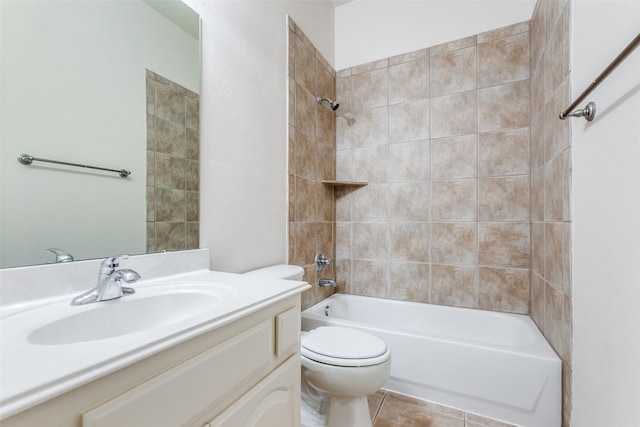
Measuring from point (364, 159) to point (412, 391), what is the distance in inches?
63.3

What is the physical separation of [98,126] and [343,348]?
4.04 feet

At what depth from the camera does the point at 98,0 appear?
0.89m

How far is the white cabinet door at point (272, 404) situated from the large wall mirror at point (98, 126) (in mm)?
602

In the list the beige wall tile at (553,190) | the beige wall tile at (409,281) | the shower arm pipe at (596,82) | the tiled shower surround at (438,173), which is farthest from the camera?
the beige wall tile at (409,281)

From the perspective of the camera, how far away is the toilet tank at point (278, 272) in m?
1.38

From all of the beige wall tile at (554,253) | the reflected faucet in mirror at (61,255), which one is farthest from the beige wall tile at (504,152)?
the reflected faucet in mirror at (61,255)

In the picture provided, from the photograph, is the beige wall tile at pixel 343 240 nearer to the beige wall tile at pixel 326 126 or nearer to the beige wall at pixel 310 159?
the beige wall at pixel 310 159

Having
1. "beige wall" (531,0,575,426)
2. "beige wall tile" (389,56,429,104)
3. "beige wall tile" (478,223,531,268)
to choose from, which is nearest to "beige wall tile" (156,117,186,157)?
"beige wall" (531,0,575,426)

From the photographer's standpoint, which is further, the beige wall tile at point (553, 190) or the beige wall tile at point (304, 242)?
the beige wall tile at point (304, 242)

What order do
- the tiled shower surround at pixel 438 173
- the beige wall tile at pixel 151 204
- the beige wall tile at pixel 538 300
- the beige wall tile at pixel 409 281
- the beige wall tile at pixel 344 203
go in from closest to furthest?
the beige wall tile at pixel 151 204
the beige wall tile at pixel 538 300
the tiled shower surround at pixel 438 173
the beige wall tile at pixel 409 281
the beige wall tile at pixel 344 203

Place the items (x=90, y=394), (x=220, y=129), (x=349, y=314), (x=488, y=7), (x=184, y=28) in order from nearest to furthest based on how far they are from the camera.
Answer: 1. (x=90, y=394)
2. (x=184, y=28)
3. (x=220, y=129)
4. (x=488, y=7)
5. (x=349, y=314)

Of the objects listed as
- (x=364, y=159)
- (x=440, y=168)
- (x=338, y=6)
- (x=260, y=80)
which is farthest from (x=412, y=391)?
(x=338, y=6)

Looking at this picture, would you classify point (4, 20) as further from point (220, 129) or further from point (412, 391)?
point (412, 391)

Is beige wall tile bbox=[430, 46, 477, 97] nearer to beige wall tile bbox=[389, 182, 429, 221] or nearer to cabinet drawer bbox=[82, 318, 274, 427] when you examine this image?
beige wall tile bbox=[389, 182, 429, 221]
